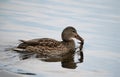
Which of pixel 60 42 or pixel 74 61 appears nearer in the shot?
pixel 74 61

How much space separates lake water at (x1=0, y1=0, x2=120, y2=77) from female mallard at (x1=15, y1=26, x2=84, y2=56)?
435 mm

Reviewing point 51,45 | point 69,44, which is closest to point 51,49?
point 51,45

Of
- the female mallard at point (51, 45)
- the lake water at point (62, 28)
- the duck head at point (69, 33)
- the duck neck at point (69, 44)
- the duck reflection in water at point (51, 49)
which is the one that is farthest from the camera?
the duck head at point (69, 33)

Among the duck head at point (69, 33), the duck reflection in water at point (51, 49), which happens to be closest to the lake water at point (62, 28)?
the duck reflection in water at point (51, 49)

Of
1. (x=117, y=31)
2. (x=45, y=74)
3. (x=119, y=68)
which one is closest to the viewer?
(x=45, y=74)

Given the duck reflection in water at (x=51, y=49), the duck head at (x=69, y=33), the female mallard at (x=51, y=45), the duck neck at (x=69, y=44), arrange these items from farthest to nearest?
1. the duck head at (x=69, y=33)
2. the duck neck at (x=69, y=44)
3. the female mallard at (x=51, y=45)
4. the duck reflection in water at (x=51, y=49)

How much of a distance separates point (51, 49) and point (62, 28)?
9.79ft

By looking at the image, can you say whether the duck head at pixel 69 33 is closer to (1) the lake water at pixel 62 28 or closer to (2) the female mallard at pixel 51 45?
(2) the female mallard at pixel 51 45

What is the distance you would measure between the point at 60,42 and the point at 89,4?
7057 mm

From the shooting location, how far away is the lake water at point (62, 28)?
13.5 meters

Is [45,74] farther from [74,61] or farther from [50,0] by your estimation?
[50,0]

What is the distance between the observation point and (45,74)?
1273 centimetres

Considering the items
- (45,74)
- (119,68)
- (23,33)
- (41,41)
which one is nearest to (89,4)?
(23,33)

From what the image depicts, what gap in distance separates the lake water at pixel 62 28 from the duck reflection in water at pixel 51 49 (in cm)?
35
